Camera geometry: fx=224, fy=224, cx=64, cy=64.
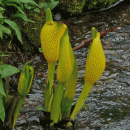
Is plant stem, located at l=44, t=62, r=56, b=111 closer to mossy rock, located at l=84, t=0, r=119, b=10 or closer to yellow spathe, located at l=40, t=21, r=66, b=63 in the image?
yellow spathe, located at l=40, t=21, r=66, b=63

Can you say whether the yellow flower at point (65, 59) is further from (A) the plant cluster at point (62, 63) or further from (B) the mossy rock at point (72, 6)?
(B) the mossy rock at point (72, 6)

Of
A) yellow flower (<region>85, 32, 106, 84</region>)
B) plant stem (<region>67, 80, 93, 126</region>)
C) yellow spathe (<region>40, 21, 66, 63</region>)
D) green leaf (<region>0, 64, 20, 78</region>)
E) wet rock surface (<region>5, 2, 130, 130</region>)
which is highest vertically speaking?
yellow spathe (<region>40, 21, 66, 63</region>)

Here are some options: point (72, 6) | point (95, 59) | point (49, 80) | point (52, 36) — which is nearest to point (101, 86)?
point (49, 80)

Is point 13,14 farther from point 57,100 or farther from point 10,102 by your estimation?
point 57,100

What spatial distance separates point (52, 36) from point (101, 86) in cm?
124

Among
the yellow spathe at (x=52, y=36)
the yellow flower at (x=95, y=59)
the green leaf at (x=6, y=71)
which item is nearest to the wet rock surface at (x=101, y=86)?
the green leaf at (x=6, y=71)

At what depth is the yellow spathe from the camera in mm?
1478

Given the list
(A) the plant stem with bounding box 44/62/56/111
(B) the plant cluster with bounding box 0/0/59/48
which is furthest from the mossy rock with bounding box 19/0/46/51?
(A) the plant stem with bounding box 44/62/56/111

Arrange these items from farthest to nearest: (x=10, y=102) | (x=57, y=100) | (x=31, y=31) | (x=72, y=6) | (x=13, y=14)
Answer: (x=72, y=6), (x=31, y=31), (x=13, y=14), (x=10, y=102), (x=57, y=100)

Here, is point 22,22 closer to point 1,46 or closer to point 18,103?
point 1,46

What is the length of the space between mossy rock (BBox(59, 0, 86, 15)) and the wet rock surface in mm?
242

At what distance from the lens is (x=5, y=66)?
1.78 metres

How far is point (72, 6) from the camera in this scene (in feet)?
14.3

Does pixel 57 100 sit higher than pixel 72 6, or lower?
lower
